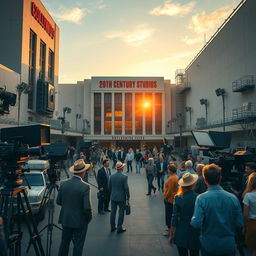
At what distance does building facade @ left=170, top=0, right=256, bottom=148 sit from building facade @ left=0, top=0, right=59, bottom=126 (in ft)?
70.2

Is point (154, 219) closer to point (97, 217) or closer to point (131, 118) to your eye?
point (97, 217)

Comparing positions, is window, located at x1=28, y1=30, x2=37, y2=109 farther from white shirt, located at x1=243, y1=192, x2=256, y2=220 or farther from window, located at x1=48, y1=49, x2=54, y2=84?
white shirt, located at x1=243, y1=192, x2=256, y2=220

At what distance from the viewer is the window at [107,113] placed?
49.6 m

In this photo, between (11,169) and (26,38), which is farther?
(26,38)

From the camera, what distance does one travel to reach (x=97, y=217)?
665 cm

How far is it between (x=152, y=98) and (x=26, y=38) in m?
30.0

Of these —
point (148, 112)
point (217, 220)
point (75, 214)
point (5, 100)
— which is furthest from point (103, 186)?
point (148, 112)

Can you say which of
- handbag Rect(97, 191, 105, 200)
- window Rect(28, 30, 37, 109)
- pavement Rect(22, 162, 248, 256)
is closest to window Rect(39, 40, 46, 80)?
window Rect(28, 30, 37, 109)

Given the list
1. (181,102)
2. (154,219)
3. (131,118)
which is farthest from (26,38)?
(181,102)

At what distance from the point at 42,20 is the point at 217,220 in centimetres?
3920

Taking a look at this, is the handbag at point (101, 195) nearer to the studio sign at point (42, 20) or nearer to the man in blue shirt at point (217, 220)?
the man in blue shirt at point (217, 220)

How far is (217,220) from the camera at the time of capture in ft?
7.70

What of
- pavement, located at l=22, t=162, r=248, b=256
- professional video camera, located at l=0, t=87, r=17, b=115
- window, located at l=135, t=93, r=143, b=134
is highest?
window, located at l=135, t=93, r=143, b=134

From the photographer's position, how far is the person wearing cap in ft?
10.0
